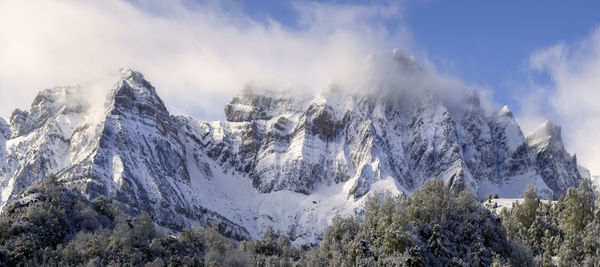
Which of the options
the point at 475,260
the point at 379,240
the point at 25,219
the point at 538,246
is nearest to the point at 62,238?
the point at 25,219

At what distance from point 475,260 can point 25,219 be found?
87.0 meters

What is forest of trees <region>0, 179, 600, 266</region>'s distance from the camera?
375 ft

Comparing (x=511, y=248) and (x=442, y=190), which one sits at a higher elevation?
(x=442, y=190)

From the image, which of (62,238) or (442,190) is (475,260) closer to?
(442,190)

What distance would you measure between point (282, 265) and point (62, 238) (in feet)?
167

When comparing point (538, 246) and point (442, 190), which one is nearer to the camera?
point (538, 246)

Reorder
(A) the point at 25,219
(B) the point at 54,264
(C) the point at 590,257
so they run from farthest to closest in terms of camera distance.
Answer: (C) the point at 590,257 < (A) the point at 25,219 < (B) the point at 54,264

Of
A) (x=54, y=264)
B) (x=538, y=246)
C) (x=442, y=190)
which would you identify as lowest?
(x=54, y=264)

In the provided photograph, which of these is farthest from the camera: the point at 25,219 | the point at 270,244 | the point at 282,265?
the point at 270,244

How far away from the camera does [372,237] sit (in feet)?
468

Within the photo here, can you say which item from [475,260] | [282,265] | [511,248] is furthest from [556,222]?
[282,265]

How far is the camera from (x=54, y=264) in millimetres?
106688

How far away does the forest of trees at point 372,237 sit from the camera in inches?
4505

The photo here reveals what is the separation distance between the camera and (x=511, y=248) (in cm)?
13412
